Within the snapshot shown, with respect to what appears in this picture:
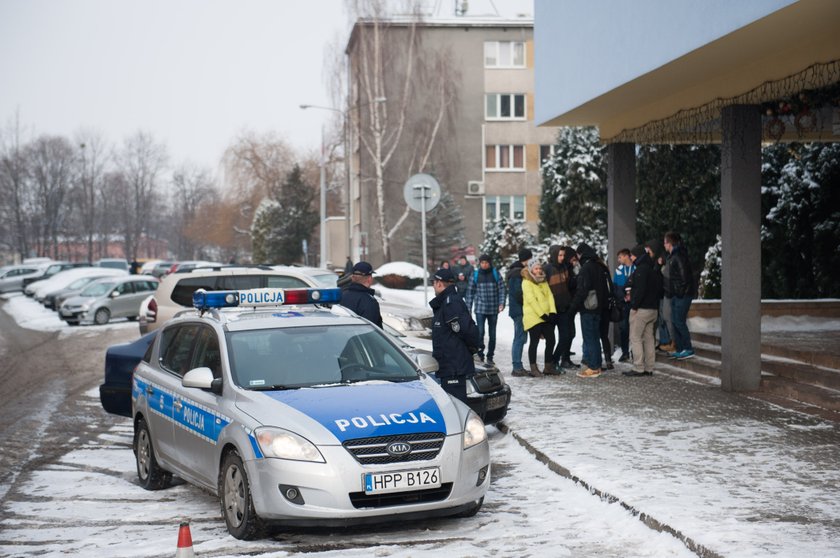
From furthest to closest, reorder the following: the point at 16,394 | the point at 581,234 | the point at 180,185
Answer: the point at 180,185 < the point at 581,234 < the point at 16,394

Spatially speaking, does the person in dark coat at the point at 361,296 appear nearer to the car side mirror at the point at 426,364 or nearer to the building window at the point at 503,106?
the car side mirror at the point at 426,364

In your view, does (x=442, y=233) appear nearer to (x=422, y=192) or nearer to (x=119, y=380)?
(x=422, y=192)

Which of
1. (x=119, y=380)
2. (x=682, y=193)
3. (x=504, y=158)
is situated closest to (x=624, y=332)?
(x=682, y=193)

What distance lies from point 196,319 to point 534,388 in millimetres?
6603

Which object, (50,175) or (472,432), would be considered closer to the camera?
(472,432)

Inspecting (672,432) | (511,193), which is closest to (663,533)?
(672,432)

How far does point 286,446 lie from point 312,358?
1.35m

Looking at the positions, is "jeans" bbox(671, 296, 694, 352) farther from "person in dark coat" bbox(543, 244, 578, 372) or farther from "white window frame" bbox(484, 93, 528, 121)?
"white window frame" bbox(484, 93, 528, 121)

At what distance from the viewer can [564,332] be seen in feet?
52.4

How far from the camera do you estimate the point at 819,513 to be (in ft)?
23.1

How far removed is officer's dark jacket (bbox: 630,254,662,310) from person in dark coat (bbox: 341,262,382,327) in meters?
4.59

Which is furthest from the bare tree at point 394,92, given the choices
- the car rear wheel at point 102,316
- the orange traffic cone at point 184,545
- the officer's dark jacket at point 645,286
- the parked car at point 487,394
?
the orange traffic cone at point 184,545

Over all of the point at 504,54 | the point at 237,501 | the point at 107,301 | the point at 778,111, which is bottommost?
the point at 237,501

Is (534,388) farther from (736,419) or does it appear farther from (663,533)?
(663,533)
